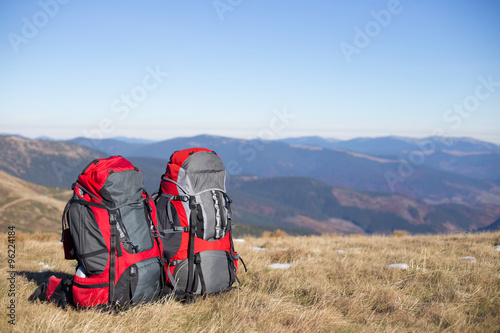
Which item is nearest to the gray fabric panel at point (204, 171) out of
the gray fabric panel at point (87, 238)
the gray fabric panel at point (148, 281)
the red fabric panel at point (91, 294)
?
the gray fabric panel at point (148, 281)

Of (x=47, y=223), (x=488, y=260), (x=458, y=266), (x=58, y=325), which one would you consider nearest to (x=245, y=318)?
(x=58, y=325)

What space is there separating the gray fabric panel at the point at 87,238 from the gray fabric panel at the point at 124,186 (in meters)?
0.33

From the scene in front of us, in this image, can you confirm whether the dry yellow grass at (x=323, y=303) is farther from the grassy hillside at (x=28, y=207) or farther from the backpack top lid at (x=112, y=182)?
the grassy hillside at (x=28, y=207)

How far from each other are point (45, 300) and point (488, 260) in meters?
7.45

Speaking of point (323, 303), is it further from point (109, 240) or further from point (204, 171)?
point (109, 240)

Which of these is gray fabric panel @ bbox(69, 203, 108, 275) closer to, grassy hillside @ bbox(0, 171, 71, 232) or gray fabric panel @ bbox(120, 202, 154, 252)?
gray fabric panel @ bbox(120, 202, 154, 252)

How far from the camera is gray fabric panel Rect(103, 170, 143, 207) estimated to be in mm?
4023

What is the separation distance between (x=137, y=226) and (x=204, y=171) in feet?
3.80

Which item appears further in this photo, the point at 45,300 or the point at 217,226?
the point at 217,226

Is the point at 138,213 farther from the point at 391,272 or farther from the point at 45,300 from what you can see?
the point at 391,272

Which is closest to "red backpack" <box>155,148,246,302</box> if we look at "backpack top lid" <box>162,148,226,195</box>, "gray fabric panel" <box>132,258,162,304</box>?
"backpack top lid" <box>162,148,226,195</box>

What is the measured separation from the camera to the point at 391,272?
5.64 m

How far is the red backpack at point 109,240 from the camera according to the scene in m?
3.87

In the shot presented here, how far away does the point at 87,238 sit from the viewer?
12.7 ft
